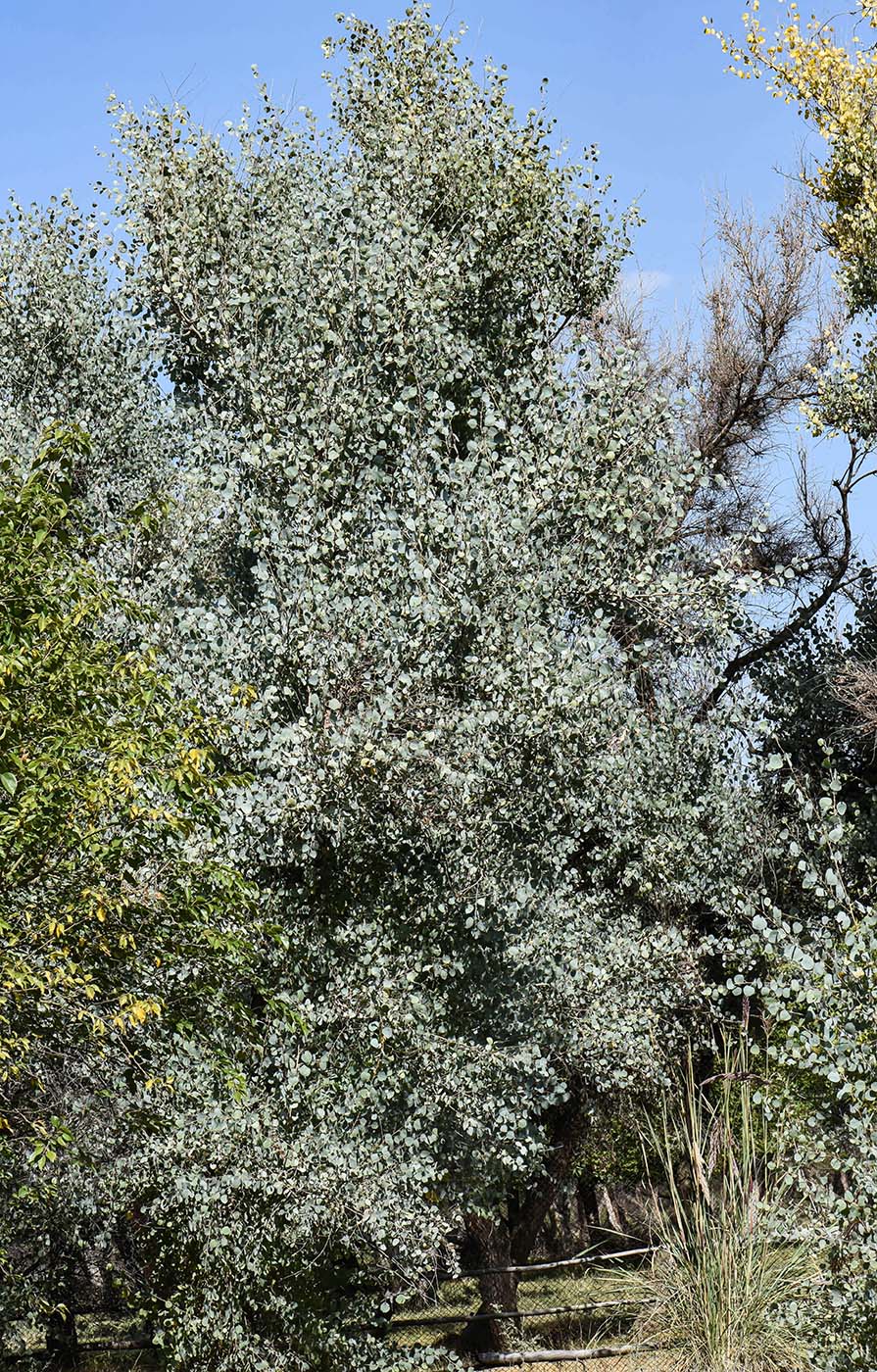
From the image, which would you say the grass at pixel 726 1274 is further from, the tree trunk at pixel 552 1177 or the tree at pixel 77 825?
the tree trunk at pixel 552 1177

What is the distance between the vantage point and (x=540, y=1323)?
17.7m

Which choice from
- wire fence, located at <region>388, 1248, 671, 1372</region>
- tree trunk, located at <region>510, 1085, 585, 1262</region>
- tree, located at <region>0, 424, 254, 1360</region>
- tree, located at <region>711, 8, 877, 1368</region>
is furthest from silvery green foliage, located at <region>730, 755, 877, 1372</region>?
tree trunk, located at <region>510, 1085, 585, 1262</region>

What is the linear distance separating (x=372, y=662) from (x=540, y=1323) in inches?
470

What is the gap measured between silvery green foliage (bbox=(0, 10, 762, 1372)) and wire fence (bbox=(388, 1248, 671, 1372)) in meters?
2.13

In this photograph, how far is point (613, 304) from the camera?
66.1ft

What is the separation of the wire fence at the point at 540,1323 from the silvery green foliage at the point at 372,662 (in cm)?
213

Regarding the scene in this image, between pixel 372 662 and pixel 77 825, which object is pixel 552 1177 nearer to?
pixel 372 662

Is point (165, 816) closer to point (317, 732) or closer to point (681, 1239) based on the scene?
point (317, 732)

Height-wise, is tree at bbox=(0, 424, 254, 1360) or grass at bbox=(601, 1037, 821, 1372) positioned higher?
tree at bbox=(0, 424, 254, 1360)

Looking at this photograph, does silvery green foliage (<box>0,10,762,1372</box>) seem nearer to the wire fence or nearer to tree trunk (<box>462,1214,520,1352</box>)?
the wire fence

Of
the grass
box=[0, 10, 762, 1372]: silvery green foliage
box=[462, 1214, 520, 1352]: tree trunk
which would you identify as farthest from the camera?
box=[462, 1214, 520, 1352]: tree trunk

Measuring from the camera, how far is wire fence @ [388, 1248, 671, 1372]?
1300 cm

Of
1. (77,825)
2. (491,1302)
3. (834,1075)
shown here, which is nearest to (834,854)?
(834,1075)

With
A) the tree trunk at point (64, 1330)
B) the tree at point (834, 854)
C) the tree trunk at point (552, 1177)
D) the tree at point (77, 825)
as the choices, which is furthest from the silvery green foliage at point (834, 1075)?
the tree trunk at point (552, 1177)
